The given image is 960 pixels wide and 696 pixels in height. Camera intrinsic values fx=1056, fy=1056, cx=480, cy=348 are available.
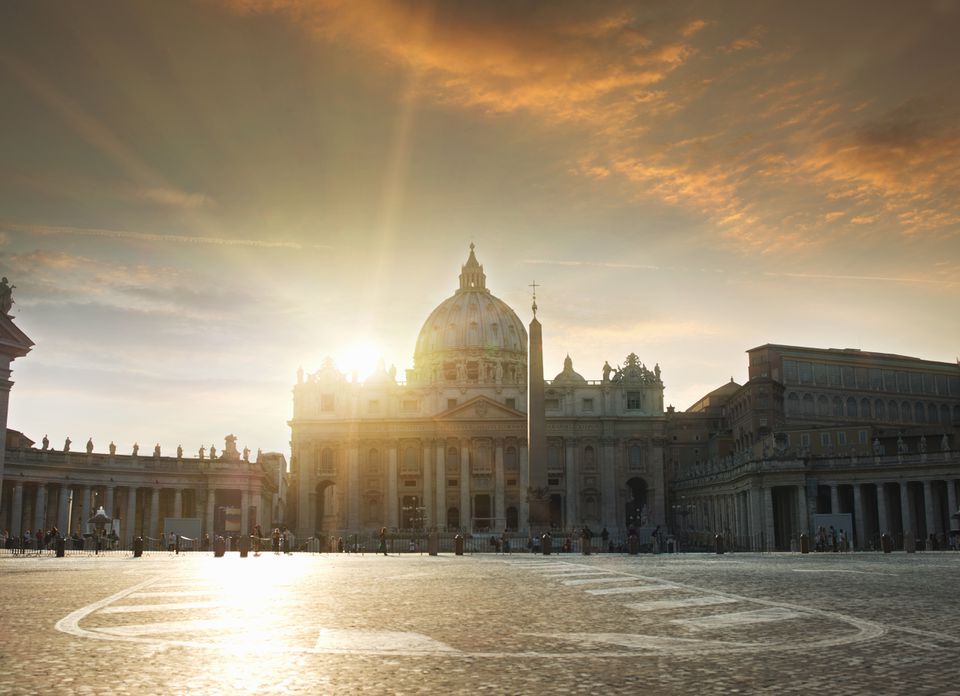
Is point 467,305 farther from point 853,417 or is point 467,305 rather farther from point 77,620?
point 77,620

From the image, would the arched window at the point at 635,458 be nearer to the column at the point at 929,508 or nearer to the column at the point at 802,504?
the column at the point at 802,504

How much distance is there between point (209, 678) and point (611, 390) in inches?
4260

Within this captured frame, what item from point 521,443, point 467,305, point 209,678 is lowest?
point 209,678

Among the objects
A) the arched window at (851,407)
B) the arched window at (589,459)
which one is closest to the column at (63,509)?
the arched window at (589,459)

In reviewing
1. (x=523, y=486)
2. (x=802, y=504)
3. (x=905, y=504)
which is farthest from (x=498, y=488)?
(x=905, y=504)

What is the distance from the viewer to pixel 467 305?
14562 cm

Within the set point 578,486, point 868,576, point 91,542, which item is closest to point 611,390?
point 578,486

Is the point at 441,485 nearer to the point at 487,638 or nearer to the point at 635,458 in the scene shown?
the point at 635,458

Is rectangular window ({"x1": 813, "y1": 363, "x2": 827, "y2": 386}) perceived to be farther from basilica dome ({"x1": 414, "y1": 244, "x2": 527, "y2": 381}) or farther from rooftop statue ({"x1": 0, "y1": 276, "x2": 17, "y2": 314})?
rooftop statue ({"x1": 0, "y1": 276, "x2": 17, "y2": 314})

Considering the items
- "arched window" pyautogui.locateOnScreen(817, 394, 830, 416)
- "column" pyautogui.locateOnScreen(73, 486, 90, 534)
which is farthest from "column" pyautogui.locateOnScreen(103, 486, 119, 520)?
"arched window" pyautogui.locateOnScreen(817, 394, 830, 416)

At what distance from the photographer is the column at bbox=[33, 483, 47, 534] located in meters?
78.4

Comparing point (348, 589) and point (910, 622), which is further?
point (348, 589)

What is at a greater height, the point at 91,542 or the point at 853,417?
the point at 853,417

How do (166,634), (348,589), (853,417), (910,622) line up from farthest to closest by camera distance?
(853,417) < (348,589) < (910,622) < (166,634)
